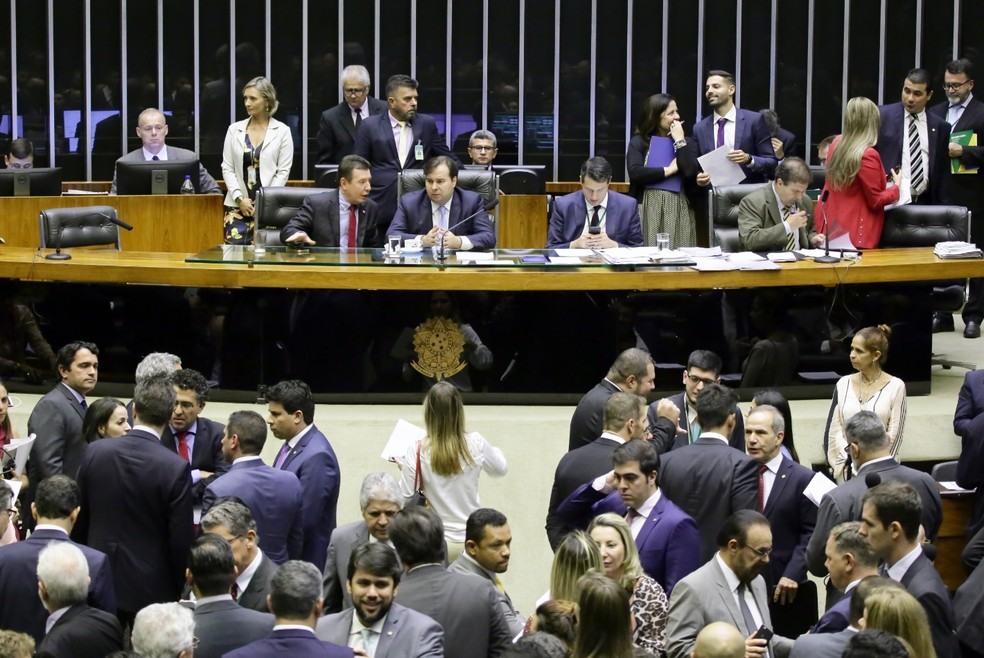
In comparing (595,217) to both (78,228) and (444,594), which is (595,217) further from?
(444,594)

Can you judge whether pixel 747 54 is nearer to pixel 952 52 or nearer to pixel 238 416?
pixel 952 52

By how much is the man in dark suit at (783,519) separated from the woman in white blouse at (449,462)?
3.36 ft

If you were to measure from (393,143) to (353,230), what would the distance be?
1416mm

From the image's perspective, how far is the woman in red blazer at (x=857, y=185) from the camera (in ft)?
30.8

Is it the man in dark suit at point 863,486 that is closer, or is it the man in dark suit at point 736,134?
the man in dark suit at point 863,486

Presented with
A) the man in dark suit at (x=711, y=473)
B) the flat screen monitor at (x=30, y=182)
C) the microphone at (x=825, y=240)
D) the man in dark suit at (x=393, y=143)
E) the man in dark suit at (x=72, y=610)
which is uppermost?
the man in dark suit at (x=393, y=143)

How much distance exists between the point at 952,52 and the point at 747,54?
1804mm

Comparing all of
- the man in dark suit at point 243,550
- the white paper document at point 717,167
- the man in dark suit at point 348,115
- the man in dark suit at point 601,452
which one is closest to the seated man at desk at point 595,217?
the white paper document at point 717,167

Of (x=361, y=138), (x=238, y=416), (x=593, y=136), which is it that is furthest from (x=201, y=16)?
(x=238, y=416)

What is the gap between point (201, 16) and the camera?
579 inches

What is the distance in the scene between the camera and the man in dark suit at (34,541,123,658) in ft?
16.0

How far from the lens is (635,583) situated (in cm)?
521

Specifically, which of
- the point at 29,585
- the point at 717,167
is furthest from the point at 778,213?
the point at 29,585

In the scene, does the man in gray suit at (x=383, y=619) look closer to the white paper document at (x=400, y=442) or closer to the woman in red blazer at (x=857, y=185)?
the white paper document at (x=400, y=442)
